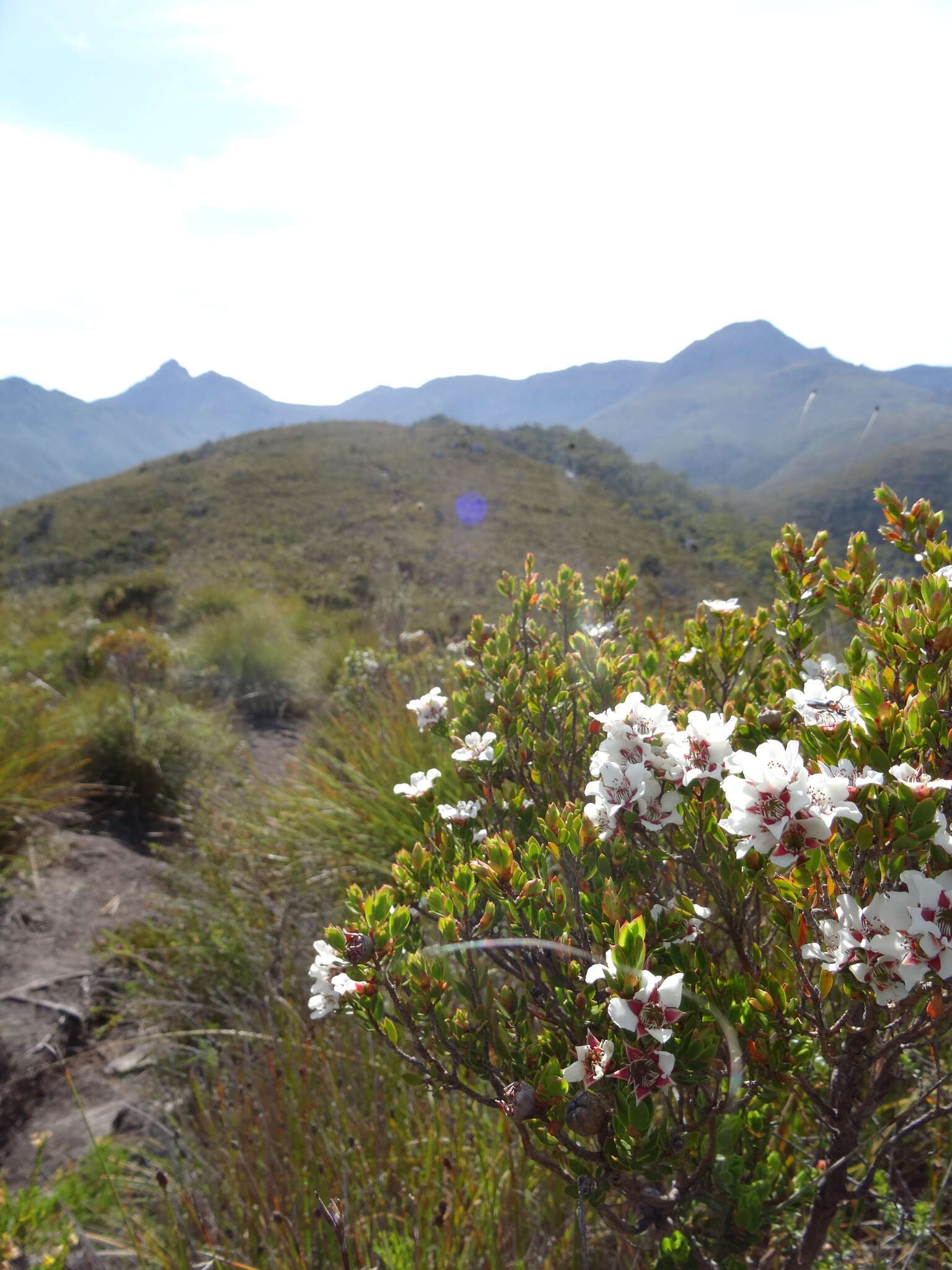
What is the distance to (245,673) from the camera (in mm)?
8461

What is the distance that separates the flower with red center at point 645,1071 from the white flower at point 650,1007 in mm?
21

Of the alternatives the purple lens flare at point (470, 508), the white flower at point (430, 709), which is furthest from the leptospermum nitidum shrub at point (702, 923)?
the purple lens flare at point (470, 508)

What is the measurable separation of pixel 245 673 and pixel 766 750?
813 cm

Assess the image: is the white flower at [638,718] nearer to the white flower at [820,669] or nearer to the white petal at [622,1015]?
the white petal at [622,1015]

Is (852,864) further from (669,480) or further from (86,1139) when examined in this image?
(669,480)

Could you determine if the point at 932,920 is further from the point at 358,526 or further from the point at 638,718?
the point at 358,526

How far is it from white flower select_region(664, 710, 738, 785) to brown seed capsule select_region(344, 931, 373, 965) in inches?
22.6

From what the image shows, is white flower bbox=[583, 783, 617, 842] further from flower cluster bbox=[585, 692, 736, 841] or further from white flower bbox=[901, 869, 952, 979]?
white flower bbox=[901, 869, 952, 979]

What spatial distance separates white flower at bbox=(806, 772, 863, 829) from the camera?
0.88 metres

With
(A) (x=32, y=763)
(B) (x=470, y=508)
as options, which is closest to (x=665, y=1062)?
(A) (x=32, y=763)

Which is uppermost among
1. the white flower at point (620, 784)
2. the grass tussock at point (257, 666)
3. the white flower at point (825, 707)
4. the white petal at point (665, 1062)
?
the white flower at point (825, 707)

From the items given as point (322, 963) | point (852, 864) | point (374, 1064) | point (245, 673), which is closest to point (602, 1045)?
point (852, 864)

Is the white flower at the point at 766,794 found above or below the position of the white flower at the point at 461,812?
above

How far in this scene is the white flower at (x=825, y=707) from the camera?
1078mm
